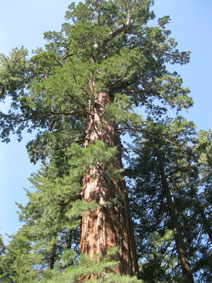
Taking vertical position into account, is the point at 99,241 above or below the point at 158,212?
below

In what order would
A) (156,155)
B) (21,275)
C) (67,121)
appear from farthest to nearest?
(156,155) < (21,275) < (67,121)

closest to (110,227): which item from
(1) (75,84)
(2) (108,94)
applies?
(1) (75,84)

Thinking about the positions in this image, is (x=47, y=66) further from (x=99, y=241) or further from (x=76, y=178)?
(x=99, y=241)

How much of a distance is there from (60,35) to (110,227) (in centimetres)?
873

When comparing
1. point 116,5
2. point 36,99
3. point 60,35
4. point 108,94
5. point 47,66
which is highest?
point 116,5

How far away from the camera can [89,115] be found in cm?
553

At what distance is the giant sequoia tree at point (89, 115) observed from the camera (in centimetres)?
342

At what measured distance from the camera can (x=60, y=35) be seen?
386 inches

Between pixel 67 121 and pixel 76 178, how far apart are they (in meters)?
4.29

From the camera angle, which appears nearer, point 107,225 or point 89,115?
point 107,225

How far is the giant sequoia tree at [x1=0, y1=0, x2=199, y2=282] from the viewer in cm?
342

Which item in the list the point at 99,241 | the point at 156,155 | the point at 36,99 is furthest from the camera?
the point at 156,155

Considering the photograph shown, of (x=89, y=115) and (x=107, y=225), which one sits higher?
(x=89, y=115)

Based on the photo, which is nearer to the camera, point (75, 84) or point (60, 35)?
point (75, 84)
